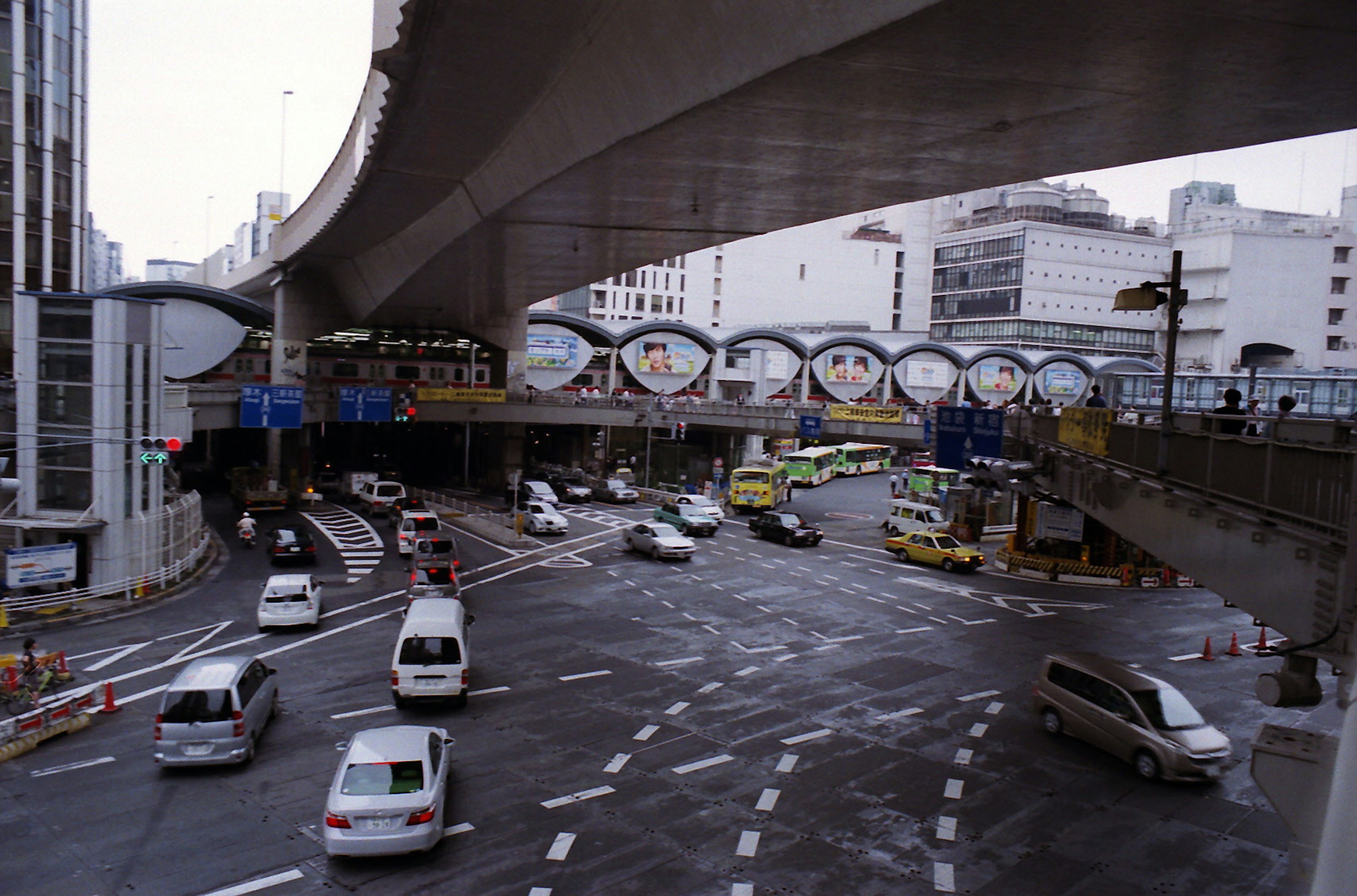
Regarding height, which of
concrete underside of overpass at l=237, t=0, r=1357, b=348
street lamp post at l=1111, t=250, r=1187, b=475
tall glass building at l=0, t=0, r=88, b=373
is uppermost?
tall glass building at l=0, t=0, r=88, b=373

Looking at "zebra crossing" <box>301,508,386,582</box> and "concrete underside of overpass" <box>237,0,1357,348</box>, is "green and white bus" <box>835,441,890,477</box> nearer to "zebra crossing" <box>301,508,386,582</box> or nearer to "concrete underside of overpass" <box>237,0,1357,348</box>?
"zebra crossing" <box>301,508,386,582</box>

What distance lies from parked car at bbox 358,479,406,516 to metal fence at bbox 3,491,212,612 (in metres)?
13.5

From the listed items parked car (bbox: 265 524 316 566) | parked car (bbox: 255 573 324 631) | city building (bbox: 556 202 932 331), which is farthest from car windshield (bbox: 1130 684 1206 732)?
city building (bbox: 556 202 932 331)

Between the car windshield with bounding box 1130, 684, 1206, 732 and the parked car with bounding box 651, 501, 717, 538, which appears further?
the parked car with bounding box 651, 501, 717, 538

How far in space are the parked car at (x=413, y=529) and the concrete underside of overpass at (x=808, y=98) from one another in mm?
15815

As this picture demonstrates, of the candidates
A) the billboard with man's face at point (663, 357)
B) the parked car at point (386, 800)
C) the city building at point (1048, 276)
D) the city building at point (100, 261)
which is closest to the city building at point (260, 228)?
the city building at point (100, 261)

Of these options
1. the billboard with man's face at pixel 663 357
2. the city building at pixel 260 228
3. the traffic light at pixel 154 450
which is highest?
the city building at pixel 260 228

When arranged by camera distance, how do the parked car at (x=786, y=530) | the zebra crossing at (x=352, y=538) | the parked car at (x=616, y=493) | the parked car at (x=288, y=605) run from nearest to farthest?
the parked car at (x=288, y=605) → the zebra crossing at (x=352, y=538) → the parked car at (x=786, y=530) → the parked car at (x=616, y=493)

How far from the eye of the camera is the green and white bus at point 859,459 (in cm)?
6688

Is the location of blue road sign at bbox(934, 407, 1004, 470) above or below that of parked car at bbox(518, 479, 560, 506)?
above

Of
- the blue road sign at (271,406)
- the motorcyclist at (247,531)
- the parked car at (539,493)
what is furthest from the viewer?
the parked car at (539,493)

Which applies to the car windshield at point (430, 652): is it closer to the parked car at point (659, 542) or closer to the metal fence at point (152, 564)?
the metal fence at point (152, 564)

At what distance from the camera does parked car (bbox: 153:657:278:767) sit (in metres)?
13.8

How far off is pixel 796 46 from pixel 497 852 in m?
9.75
